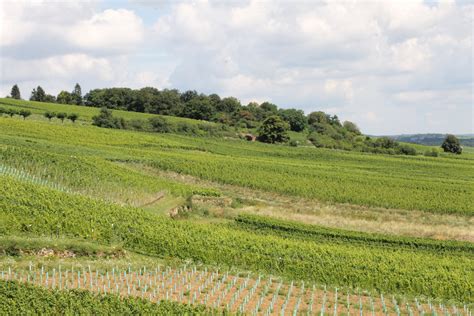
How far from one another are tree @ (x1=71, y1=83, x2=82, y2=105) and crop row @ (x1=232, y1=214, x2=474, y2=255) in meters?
124

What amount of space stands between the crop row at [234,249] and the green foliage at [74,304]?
10.8 metres

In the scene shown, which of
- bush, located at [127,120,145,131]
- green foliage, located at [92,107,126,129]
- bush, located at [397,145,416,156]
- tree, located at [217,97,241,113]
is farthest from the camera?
tree, located at [217,97,241,113]

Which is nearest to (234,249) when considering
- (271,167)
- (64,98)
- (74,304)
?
(74,304)

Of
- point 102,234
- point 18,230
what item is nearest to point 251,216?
point 102,234

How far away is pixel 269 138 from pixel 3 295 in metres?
87.3

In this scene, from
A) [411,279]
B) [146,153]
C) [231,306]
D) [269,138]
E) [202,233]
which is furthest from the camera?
[269,138]

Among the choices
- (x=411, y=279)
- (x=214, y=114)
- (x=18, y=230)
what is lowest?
(x=411, y=279)

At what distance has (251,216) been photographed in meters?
43.6

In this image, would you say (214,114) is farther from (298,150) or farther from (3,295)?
(3,295)

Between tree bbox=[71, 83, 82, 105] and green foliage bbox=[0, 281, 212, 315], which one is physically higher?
tree bbox=[71, 83, 82, 105]

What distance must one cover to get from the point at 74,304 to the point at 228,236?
1615 cm

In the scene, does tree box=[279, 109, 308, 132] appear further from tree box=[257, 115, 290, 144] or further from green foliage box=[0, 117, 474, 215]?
green foliage box=[0, 117, 474, 215]

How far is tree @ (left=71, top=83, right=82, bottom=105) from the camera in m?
157

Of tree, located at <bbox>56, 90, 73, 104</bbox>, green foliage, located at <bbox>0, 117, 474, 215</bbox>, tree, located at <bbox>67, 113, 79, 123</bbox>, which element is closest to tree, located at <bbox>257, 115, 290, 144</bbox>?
green foliage, located at <bbox>0, 117, 474, 215</bbox>
